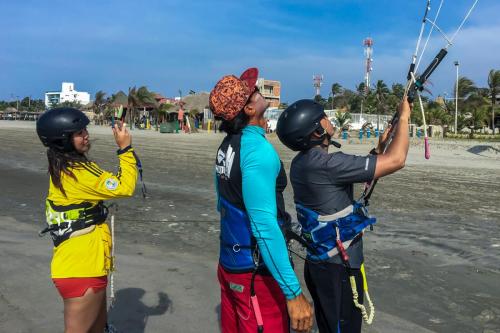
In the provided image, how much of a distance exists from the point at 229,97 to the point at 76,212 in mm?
1283

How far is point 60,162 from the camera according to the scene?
2.99 metres

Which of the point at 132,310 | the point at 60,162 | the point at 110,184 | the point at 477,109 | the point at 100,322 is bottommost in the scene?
the point at 132,310

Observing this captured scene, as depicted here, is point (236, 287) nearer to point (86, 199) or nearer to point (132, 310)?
point (86, 199)

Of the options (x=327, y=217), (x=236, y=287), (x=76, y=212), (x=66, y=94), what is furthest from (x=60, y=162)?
(x=66, y=94)

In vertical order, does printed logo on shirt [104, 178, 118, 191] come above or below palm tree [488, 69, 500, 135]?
below

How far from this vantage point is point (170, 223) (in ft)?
28.0

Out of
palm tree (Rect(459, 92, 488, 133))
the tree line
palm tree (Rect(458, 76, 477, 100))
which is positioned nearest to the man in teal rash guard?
the tree line

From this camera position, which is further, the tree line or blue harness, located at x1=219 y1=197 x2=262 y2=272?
the tree line

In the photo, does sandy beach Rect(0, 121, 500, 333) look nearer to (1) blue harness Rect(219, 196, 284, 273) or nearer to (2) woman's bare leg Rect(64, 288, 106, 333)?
(2) woman's bare leg Rect(64, 288, 106, 333)

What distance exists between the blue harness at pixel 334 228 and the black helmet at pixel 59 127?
1.57 meters

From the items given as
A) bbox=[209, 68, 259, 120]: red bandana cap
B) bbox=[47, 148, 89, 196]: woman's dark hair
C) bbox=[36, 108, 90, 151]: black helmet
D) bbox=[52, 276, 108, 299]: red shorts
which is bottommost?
bbox=[52, 276, 108, 299]: red shorts

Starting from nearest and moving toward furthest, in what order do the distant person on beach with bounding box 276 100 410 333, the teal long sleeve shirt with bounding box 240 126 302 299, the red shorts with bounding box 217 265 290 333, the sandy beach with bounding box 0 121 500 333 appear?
the teal long sleeve shirt with bounding box 240 126 302 299 → the red shorts with bounding box 217 265 290 333 → the distant person on beach with bounding box 276 100 410 333 → the sandy beach with bounding box 0 121 500 333

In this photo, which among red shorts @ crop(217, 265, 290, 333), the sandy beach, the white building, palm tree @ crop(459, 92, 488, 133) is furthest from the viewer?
the white building

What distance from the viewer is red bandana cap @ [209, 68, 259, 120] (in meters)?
2.54
